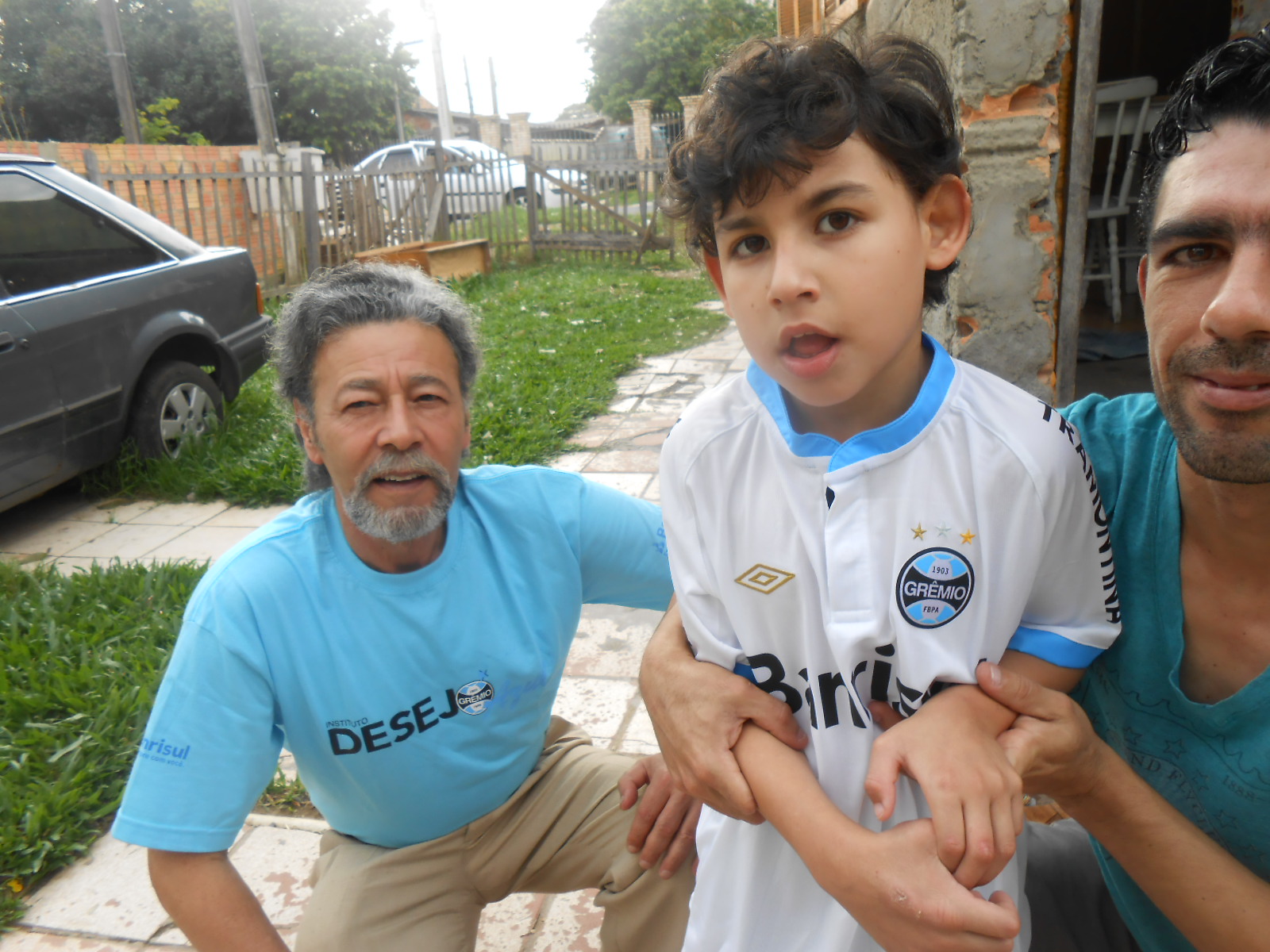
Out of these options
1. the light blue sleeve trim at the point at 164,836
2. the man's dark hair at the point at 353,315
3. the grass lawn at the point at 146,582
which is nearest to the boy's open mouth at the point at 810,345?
the man's dark hair at the point at 353,315

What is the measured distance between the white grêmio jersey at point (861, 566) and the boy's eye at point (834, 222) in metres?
0.25

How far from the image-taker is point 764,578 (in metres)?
1.40

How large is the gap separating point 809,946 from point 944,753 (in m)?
0.45

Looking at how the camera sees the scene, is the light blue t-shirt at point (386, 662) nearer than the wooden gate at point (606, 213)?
Yes

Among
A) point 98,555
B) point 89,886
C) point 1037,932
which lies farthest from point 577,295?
point 1037,932

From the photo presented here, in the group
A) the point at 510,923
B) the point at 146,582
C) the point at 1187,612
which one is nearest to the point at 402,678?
the point at 510,923

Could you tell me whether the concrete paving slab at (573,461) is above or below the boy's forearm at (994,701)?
below

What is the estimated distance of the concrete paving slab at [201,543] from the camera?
4680mm

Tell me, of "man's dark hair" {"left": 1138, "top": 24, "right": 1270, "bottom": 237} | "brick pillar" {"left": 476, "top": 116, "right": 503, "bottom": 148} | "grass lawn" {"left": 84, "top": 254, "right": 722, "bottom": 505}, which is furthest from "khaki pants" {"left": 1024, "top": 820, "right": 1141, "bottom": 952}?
"brick pillar" {"left": 476, "top": 116, "right": 503, "bottom": 148}

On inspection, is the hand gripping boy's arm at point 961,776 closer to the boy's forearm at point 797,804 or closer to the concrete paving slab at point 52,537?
the boy's forearm at point 797,804

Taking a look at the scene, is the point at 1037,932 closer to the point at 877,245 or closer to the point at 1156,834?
the point at 1156,834

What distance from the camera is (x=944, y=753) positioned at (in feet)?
3.96

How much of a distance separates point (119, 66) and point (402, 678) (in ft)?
52.0

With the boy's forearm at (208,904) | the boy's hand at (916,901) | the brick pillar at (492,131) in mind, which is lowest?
the boy's forearm at (208,904)
